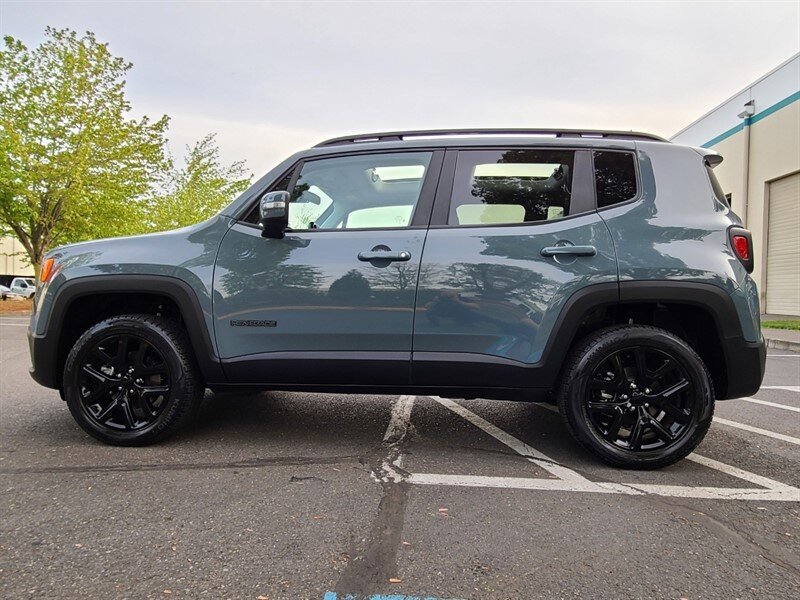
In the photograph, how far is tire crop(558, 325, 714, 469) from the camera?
9.64ft

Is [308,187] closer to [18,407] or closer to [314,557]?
[314,557]

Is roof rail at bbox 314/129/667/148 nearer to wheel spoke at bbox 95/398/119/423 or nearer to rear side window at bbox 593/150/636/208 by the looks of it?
rear side window at bbox 593/150/636/208

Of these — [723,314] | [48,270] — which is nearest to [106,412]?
[48,270]

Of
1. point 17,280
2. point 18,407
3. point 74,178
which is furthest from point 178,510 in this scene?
point 17,280

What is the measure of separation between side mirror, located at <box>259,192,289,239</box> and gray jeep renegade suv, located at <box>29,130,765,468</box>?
12 mm

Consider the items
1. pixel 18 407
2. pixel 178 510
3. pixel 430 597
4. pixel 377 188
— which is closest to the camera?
pixel 430 597

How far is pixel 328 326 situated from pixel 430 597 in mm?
1702

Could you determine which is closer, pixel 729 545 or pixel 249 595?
pixel 249 595

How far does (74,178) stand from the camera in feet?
59.6

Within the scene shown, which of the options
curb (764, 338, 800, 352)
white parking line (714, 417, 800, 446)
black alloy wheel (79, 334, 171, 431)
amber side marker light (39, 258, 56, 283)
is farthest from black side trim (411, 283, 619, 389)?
curb (764, 338, 800, 352)

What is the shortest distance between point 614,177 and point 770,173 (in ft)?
64.0

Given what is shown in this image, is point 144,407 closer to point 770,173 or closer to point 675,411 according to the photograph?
point 675,411

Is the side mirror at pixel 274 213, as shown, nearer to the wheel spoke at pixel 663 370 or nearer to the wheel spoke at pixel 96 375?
the wheel spoke at pixel 96 375

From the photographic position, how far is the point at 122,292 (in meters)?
3.36
